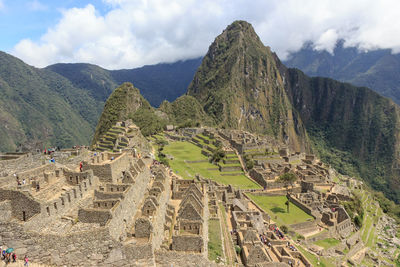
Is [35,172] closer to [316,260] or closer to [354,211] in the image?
[316,260]

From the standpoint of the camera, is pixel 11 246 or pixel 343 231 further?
pixel 343 231

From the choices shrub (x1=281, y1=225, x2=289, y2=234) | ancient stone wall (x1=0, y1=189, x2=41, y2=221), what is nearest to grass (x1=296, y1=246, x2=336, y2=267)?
shrub (x1=281, y1=225, x2=289, y2=234)

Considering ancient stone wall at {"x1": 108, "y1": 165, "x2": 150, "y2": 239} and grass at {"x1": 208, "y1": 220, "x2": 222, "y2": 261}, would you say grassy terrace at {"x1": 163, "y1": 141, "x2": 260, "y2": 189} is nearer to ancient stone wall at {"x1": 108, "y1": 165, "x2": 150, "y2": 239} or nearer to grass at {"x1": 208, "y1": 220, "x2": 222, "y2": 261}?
grass at {"x1": 208, "y1": 220, "x2": 222, "y2": 261}

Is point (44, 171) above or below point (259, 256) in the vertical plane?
above

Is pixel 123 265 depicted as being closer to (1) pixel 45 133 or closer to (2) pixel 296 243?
(2) pixel 296 243

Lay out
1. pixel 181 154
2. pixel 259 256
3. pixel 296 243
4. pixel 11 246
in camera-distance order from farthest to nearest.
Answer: pixel 181 154 < pixel 296 243 < pixel 259 256 < pixel 11 246

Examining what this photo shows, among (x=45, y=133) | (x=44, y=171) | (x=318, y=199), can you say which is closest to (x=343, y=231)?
(x=318, y=199)
